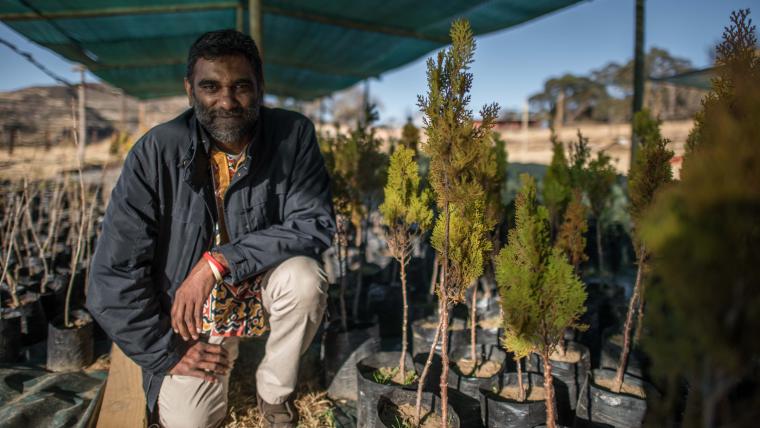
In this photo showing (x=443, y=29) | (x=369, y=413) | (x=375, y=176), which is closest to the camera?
(x=369, y=413)

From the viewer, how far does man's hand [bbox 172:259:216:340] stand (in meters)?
2.27

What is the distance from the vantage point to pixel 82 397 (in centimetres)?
260

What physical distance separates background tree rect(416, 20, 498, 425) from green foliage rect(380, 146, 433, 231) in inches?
19.9

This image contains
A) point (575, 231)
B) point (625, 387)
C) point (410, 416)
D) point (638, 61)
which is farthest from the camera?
point (638, 61)

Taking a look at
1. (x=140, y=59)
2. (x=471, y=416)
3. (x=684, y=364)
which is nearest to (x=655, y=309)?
(x=684, y=364)

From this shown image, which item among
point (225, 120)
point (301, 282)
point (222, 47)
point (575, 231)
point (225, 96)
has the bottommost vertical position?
point (301, 282)

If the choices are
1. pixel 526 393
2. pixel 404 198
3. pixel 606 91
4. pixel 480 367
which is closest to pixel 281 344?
pixel 404 198

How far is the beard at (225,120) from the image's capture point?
244 cm

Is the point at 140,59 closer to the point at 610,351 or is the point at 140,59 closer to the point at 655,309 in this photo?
the point at 610,351

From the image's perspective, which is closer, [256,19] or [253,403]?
[253,403]

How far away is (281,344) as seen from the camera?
2455 mm

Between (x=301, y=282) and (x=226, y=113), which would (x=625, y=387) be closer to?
(x=301, y=282)

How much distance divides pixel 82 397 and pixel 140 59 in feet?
24.1

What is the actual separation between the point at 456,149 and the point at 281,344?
1.35 m
